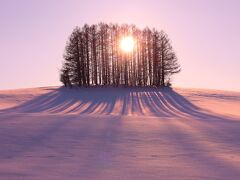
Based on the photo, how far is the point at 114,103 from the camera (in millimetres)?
40844

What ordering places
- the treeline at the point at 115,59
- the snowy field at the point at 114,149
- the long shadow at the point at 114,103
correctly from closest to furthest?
the snowy field at the point at 114,149
the long shadow at the point at 114,103
the treeline at the point at 115,59

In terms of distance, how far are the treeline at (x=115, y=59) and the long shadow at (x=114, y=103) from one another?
4598 millimetres

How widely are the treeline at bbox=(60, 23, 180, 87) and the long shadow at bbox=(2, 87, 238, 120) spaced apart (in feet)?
15.1

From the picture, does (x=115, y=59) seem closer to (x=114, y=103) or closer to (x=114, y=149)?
(x=114, y=103)

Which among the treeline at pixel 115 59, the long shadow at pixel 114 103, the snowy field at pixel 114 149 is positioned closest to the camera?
the snowy field at pixel 114 149

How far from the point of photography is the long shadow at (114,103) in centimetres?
3412

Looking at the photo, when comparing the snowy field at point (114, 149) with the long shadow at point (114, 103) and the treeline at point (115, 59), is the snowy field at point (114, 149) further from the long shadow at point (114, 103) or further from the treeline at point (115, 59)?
the treeline at point (115, 59)

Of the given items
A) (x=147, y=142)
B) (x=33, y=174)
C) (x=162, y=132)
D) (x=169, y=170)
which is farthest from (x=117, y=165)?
(x=162, y=132)

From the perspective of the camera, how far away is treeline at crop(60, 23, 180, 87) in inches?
2288

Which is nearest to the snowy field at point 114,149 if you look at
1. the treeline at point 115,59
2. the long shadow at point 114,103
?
the long shadow at point 114,103

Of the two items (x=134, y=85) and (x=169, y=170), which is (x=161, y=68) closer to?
(x=134, y=85)

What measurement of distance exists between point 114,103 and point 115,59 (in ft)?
67.6

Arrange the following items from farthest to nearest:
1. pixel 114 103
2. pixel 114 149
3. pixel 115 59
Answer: pixel 115 59
pixel 114 103
pixel 114 149

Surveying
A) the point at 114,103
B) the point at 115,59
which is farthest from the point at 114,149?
the point at 115,59
